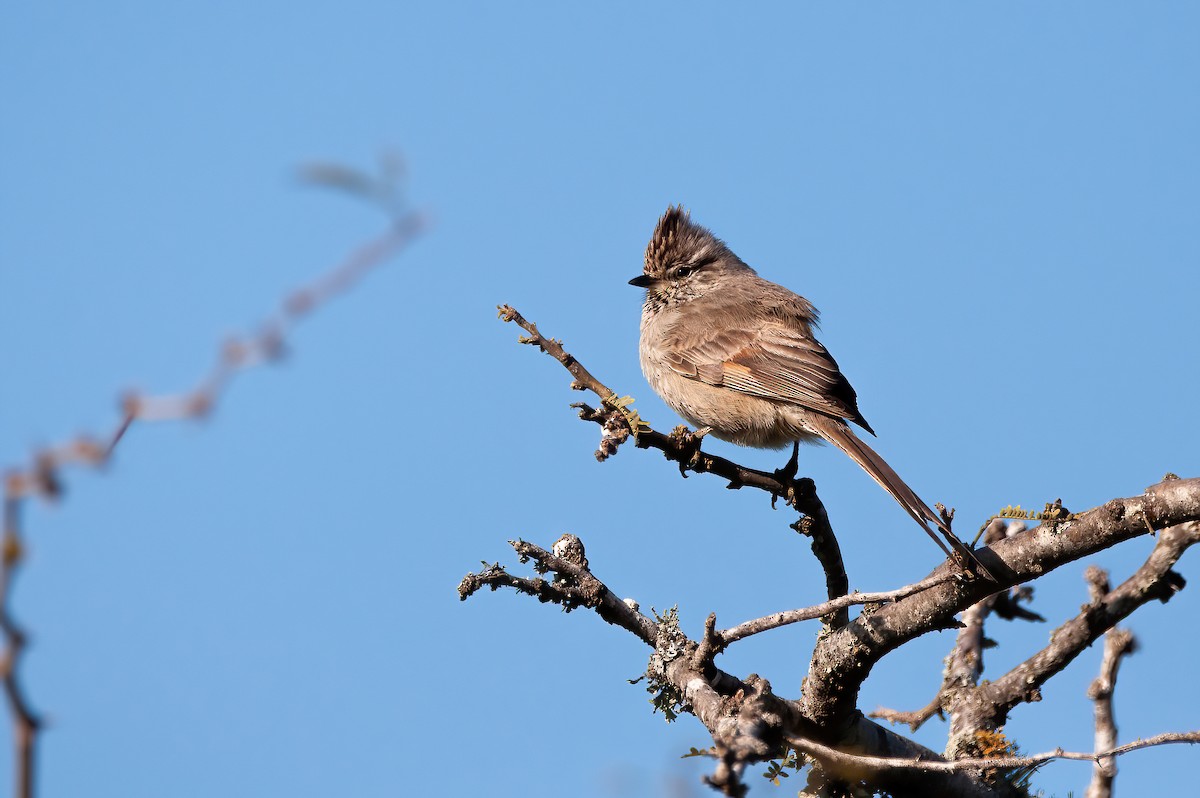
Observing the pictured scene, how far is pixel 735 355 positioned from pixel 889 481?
1.80 m

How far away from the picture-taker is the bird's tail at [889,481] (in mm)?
4395

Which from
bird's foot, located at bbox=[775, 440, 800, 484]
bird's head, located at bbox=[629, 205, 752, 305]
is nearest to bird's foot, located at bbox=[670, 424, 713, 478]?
bird's foot, located at bbox=[775, 440, 800, 484]

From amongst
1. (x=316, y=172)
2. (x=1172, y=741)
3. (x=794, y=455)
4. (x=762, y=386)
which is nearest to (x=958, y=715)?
(x=794, y=455)

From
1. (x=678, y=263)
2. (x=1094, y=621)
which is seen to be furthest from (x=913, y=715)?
(x=678, y=263)

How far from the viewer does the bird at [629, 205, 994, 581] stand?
659 cm

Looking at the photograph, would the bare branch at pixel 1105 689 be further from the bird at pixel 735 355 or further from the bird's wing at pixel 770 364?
the bird's wing at pixel 770 364

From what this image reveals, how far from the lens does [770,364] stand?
22.9 feet

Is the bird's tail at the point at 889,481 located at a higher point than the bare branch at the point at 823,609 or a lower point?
higher

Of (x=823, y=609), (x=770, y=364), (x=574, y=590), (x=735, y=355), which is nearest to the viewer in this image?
(x=823, y=609)

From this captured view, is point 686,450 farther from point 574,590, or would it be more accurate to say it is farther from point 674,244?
point 674,244

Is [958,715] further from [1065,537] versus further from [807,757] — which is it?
[1065,537]

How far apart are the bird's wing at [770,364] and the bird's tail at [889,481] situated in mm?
113

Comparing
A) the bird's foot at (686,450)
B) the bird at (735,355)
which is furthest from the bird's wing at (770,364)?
the bird's foot at (686,450)

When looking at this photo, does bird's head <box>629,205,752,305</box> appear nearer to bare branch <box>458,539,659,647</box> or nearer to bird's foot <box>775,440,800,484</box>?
bird's foot <box>775,440,800,484</box>
